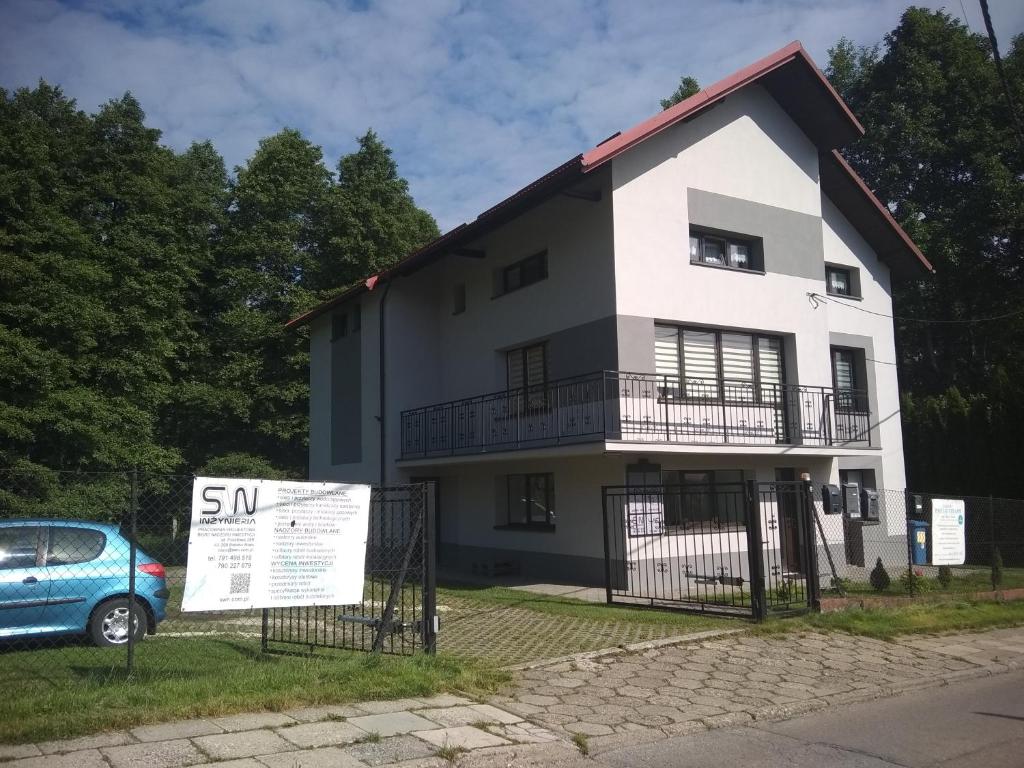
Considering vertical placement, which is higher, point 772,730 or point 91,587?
point 91,587

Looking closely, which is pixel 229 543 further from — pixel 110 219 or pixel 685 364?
pixel 110 219

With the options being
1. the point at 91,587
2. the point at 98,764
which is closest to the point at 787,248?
the point at 91,587

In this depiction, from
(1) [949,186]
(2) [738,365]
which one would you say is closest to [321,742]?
(2) [738,365]

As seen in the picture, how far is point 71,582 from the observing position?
29.4ft

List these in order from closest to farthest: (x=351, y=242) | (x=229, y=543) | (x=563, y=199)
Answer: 1. (x=229, y=543)
2. (x=563, y=199)
3. (x=351, y=242)

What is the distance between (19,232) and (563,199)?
632 inches

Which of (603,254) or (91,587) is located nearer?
(91,587)

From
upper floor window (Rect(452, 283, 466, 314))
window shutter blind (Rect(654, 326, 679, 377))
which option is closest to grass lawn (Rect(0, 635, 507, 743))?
window shutter blind (Rect(654, 326, 679, 377))

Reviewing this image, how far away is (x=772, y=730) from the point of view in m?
6.91

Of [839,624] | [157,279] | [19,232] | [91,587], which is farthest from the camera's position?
[157,279]

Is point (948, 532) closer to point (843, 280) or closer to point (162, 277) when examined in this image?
point (843, 280)

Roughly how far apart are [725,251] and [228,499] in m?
13.2

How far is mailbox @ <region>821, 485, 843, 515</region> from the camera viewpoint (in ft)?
44.9

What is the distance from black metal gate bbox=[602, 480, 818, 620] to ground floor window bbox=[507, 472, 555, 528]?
95.2 inches
